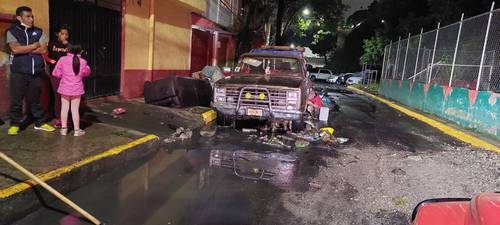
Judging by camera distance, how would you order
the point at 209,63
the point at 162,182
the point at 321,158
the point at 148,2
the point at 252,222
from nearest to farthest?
the point at 252,222 → the point at 162,182 → the point at 321,158 → the point at 148,2 → the point at 209,63

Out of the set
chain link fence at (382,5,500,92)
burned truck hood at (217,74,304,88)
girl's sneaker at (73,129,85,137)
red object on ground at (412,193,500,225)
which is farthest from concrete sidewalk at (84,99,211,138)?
chain link fence at (382,5,500,92)

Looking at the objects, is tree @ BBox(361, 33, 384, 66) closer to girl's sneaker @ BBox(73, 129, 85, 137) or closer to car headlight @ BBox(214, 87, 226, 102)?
car headlight @ BBox(214, 87, 226, 102)

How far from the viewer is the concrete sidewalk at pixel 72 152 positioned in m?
4.20

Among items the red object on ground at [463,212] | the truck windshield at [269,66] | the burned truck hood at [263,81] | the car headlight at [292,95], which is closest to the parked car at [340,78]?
the truck windshield at [269,66]

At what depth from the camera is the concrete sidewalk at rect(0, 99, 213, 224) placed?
165 inches

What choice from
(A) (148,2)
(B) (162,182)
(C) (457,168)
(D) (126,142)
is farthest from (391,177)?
(A) (148,2)

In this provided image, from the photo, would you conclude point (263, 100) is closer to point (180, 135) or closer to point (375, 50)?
point (180, 135)

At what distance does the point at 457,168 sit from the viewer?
634cm

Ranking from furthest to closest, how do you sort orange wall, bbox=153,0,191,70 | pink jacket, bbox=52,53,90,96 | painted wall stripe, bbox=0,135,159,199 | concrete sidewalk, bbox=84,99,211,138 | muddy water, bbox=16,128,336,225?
orange wall, bbox=153,0,191,70 → concrete sidewalk, bbox=84,99,211,138 → pink jacket, bbox=52,53,90,96 → muddy water, bbox=16,128,336,225 → painted wall stripe, bbox=0,135,159,199

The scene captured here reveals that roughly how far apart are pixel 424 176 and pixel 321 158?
1700mm

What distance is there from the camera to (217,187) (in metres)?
5.20

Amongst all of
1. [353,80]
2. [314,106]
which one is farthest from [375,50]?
[314,106]

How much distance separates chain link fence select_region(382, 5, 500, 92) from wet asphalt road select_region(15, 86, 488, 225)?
3467mm

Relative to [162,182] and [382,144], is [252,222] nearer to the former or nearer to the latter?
[162,182]
